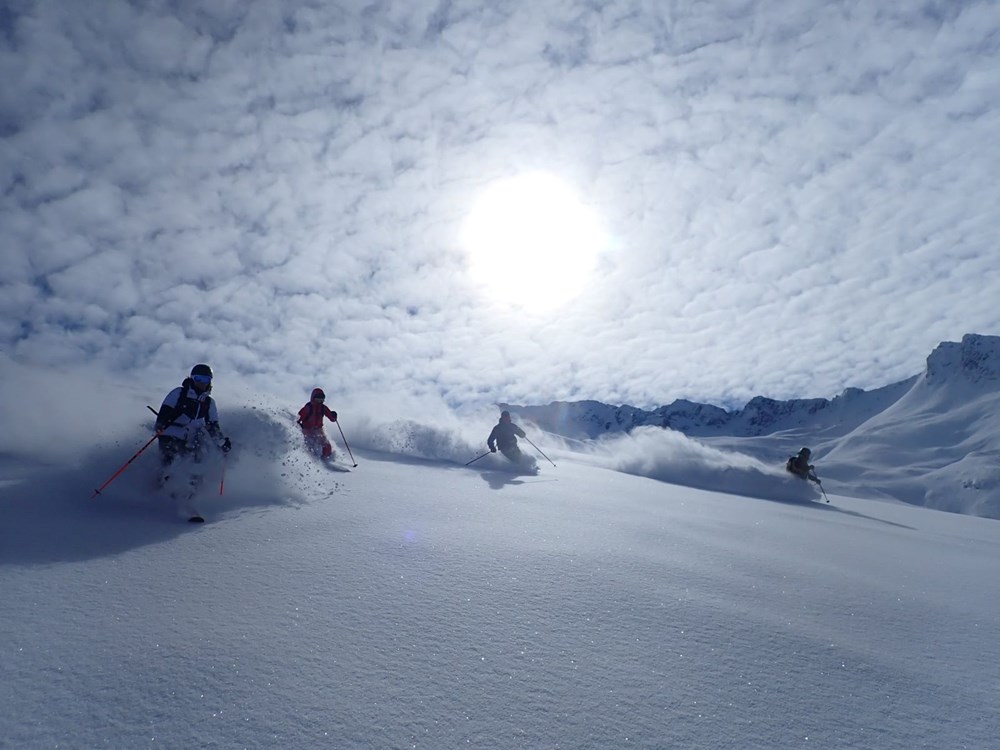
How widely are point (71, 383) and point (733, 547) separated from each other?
15.9 meters

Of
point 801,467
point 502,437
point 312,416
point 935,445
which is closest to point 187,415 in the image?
point 312,416

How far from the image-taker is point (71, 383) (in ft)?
41.7

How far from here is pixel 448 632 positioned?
3.19m

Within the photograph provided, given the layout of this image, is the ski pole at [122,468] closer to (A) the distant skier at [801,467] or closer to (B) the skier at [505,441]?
(B) the skier at [505,441]

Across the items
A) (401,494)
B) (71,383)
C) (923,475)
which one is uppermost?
(71,383)

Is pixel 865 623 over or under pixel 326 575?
under

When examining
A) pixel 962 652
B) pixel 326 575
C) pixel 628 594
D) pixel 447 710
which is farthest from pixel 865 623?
pixel 326 575

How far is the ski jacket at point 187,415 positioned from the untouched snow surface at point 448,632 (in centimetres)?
59

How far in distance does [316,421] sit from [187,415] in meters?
5.76

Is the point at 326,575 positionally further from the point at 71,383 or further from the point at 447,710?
the point at 71,383

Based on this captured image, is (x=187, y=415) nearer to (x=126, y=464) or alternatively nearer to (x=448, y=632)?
(x=126, y=464)

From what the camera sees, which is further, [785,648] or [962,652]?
[962,652]

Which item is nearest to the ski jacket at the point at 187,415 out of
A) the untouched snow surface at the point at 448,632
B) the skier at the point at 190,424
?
the skier at the point at 190,424

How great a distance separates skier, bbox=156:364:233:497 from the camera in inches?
281
